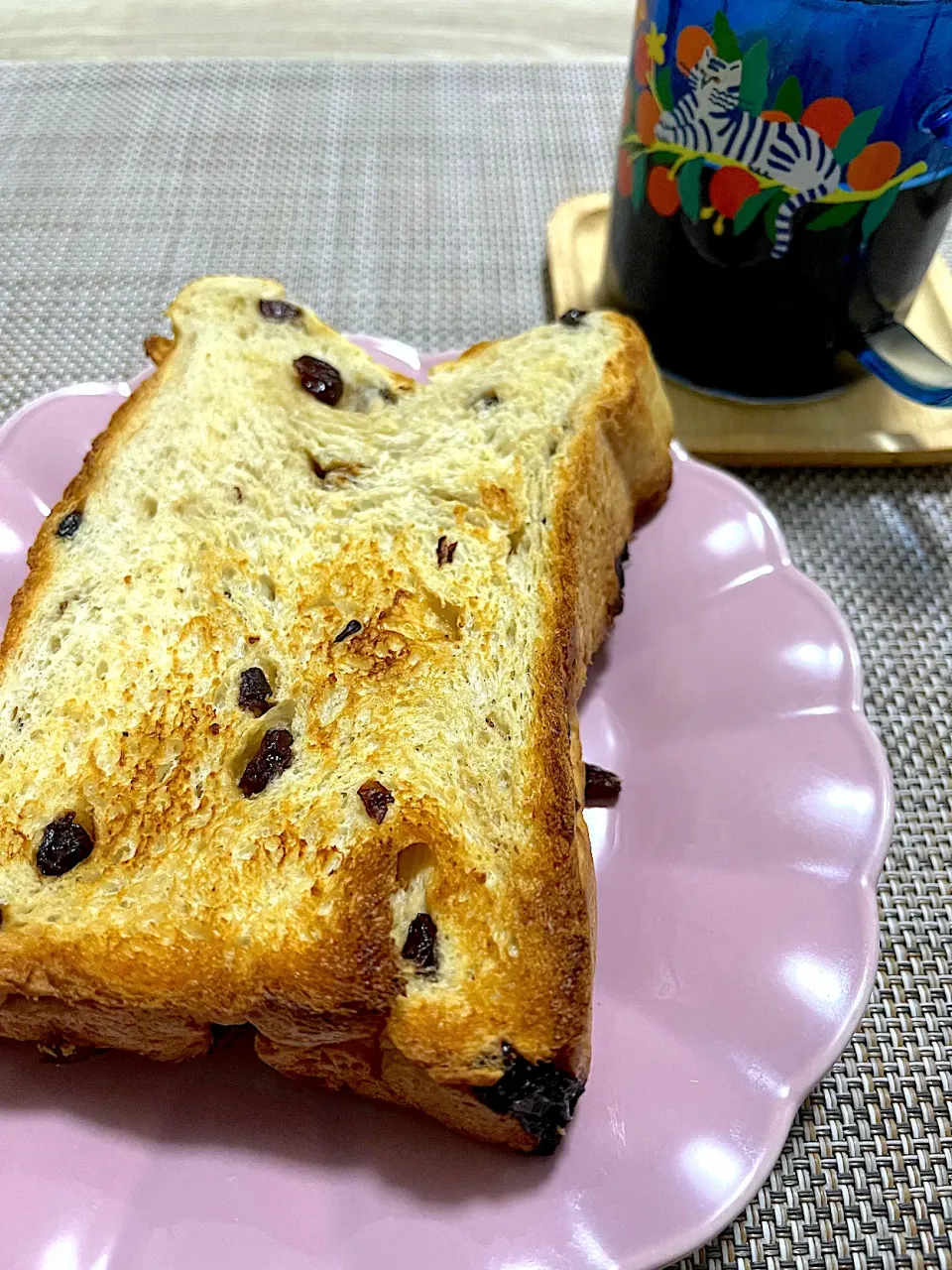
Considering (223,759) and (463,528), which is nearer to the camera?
(223,759)

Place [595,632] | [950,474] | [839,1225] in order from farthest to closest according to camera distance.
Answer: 1. [950,474]
2. [595,632]
3. [839,1225]

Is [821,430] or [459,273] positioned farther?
[459,273]

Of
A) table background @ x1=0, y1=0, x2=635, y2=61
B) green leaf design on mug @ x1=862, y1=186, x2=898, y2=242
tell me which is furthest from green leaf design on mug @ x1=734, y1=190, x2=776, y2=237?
table background @ x1=0, y1=0, x2=635, y2=61

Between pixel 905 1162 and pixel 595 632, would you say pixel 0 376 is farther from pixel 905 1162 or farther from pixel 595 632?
pixel 905 1162

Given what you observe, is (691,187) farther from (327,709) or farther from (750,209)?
(327,709)

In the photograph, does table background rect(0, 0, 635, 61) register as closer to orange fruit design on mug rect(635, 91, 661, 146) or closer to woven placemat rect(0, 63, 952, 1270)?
woven placemat rect(0, 63, 952, 1270)

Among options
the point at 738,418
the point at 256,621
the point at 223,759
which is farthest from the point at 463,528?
the point at 738,418

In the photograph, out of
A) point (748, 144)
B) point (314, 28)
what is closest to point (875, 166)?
point (748, 144)
